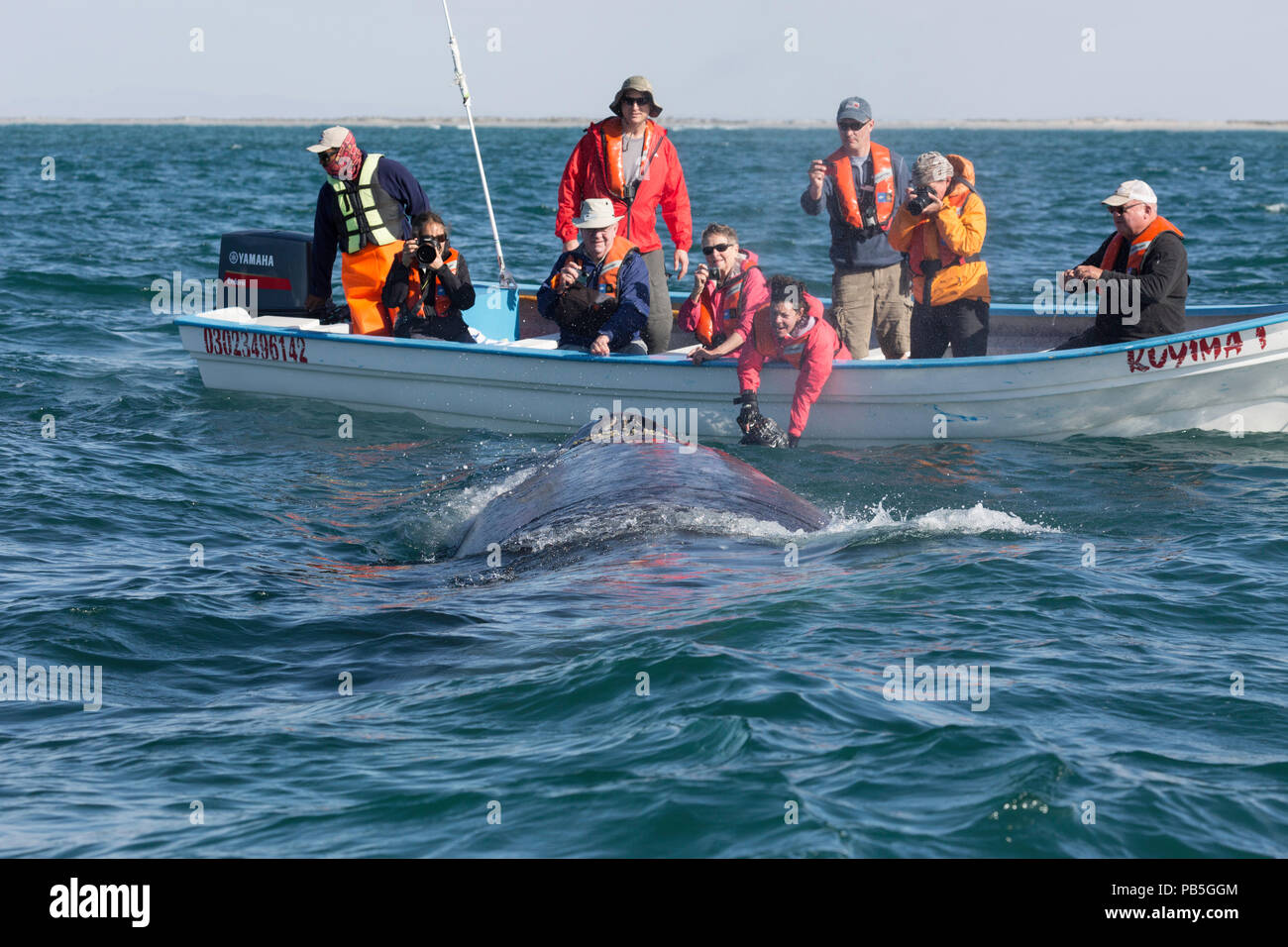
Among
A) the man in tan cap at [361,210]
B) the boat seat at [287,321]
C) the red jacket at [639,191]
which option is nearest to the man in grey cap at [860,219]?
the red jacket at [639,191]

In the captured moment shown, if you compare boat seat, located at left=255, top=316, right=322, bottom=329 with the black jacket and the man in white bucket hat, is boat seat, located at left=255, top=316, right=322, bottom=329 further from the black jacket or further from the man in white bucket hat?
the black jacket

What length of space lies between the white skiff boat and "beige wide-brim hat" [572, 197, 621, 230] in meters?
1.47

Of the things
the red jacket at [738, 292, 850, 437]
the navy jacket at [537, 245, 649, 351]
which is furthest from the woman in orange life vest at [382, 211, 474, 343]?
the red jacket at [738, 292, 850, 437]

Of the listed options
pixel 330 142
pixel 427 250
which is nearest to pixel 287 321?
pixel 330 142

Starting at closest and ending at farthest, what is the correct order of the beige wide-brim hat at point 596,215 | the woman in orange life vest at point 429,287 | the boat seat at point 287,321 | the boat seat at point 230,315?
the beige wide-brim hat at point 596,215
the woman in orange life vest at point 429,287
the boat seat at point 230,315
the boat seat at point 287,321

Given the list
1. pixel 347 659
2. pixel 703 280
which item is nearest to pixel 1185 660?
pixel 347 659

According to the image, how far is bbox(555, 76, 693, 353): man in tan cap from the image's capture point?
38.6 ft

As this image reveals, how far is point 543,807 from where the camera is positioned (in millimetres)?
4793

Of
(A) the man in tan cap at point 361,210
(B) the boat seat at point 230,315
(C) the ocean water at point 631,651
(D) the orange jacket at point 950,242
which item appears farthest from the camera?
(B) the boat seat at point 230,315

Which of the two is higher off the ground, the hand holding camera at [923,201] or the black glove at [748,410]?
the hand holding camera at [923,201]

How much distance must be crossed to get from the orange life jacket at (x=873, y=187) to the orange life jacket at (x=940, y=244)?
1.23 feet

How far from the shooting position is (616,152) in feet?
38.9

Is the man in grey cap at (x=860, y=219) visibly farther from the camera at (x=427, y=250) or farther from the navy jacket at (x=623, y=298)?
the camera at (x=427, y=250)

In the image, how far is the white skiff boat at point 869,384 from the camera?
1130 cm
